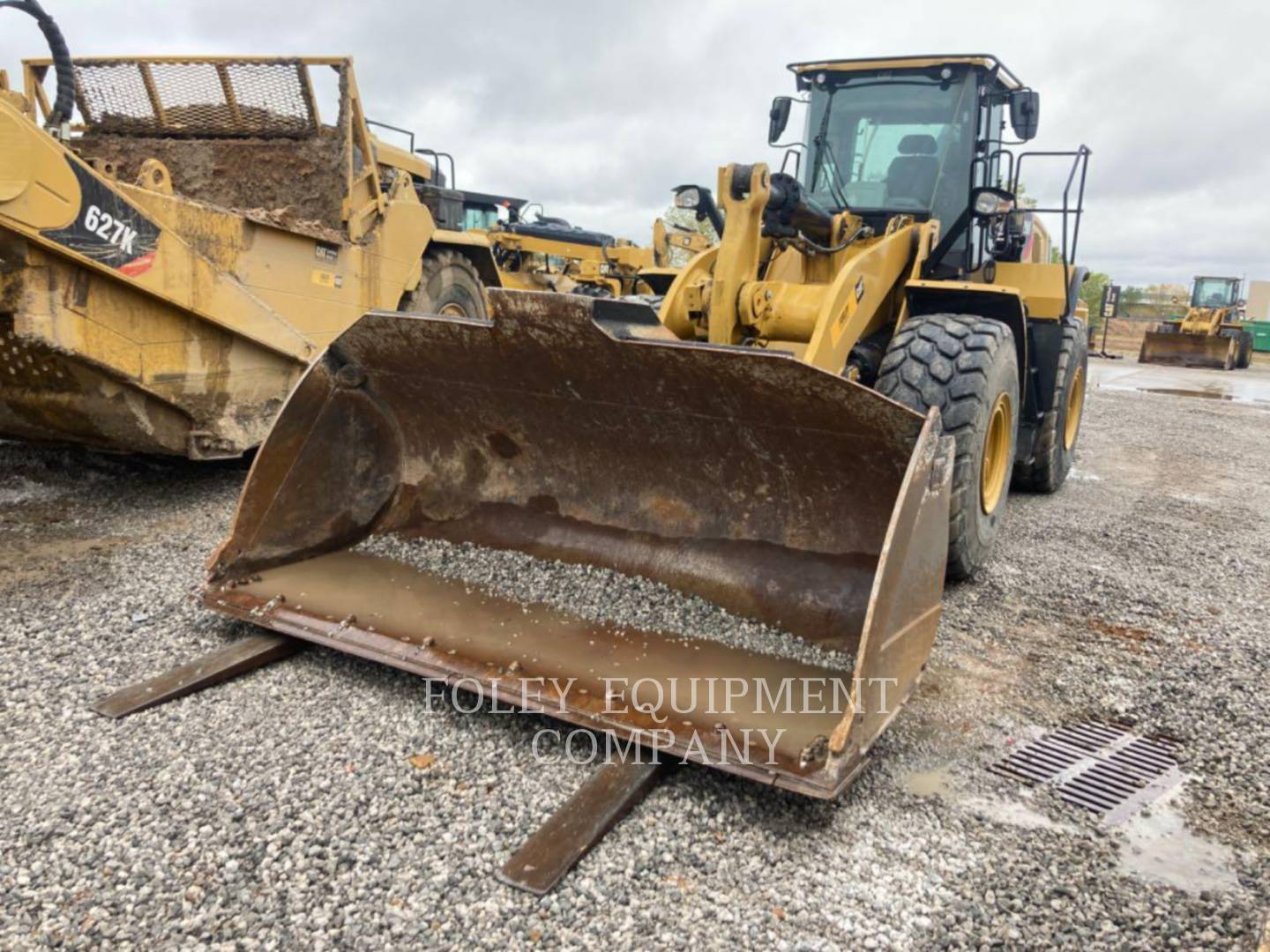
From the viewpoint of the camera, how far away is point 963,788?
2.59m

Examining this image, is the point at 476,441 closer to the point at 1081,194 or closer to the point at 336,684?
the point at 336,684

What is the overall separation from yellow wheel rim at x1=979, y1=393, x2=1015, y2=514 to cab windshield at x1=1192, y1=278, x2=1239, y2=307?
2830 cm

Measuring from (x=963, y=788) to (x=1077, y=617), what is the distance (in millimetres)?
1741

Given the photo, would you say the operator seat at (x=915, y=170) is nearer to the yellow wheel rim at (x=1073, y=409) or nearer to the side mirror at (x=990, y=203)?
the side mirror at (x=990, y=203)

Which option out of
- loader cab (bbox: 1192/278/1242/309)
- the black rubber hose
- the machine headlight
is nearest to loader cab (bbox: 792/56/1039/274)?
the machine headlight

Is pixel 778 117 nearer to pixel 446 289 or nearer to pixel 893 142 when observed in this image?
pixel 893 142

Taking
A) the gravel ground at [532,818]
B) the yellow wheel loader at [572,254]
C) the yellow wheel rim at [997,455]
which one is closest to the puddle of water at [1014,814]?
the gravel ground at [532,818]

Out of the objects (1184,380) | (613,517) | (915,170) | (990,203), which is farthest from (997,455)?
(1184,380)

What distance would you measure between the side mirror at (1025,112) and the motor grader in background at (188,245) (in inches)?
117

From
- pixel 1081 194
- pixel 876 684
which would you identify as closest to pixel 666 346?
pixel 876 684

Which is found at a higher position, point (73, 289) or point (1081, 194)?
point (1081, 194)

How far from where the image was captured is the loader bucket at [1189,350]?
25297mm

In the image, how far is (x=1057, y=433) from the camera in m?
6.17

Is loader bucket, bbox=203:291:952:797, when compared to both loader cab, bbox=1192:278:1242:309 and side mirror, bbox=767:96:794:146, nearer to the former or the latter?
side mirror, bbox=767:96:794:146
